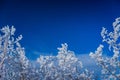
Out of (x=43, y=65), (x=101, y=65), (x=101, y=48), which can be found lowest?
(x=101, y=65)

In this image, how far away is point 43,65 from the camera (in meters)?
33.8

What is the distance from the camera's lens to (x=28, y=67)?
3212cm

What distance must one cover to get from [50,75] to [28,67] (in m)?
2.80

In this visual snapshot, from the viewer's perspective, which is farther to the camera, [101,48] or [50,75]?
[50,75]

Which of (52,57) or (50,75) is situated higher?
(52,57)

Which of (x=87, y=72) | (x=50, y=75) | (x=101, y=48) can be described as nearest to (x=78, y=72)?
(x=87, y=72)

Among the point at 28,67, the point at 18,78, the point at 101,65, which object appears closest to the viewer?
the point at 101,65

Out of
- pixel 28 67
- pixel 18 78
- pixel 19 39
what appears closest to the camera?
pixel 19 39

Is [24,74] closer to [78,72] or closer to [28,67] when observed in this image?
[28,67]

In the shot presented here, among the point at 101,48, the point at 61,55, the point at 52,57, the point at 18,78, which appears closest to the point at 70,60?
the point at 61,55

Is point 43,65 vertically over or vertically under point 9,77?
over

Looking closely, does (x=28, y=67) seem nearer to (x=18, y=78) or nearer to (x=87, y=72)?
(x=18, y=78)

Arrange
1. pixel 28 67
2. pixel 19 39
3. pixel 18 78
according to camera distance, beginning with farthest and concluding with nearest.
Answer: pixel 28 67 → pixel 18 78 → pixel 19 39

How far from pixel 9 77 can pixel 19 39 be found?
16.0 feet
